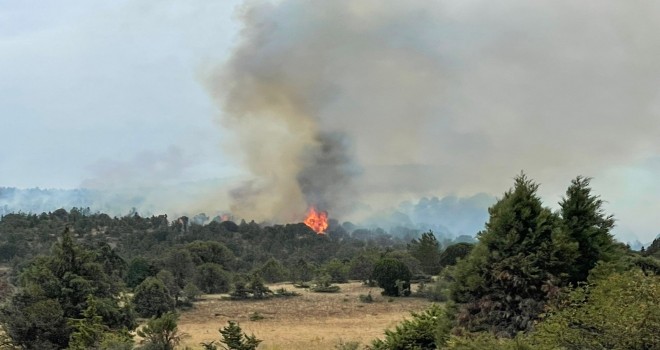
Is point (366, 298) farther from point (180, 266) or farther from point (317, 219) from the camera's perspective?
point (317, 219)

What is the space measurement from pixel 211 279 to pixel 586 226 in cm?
3469

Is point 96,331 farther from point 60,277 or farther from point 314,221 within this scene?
point 314,221

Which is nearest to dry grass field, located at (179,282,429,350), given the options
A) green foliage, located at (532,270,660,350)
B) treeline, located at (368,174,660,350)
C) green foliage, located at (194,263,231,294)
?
green foliage, located at (194,263,231,294)

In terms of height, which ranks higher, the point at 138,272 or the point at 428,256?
the point at 428,256

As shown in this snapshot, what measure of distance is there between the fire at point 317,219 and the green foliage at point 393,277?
345 feet

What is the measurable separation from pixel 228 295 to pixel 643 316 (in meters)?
35.1

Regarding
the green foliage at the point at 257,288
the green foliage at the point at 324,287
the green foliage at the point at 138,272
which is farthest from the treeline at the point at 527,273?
the green foliage at the point at 138,272

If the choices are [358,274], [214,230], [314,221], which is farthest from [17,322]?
[314,221]

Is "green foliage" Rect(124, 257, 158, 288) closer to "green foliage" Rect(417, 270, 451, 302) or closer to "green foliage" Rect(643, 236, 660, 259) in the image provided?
"green foliage" Rect(417, 270, 451, 302)

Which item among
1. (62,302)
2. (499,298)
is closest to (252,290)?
(62,302)

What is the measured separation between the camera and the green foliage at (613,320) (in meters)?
8.23

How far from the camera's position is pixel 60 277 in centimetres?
1794

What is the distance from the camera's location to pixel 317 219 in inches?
5925

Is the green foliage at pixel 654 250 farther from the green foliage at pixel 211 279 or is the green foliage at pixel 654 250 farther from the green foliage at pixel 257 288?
the green foliage at pixel 211 279
